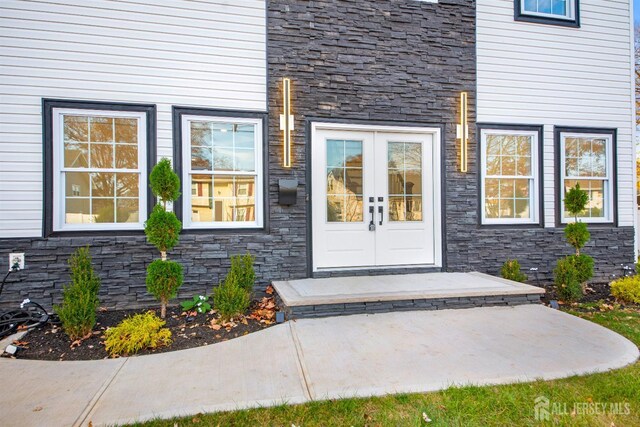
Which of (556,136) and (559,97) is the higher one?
(559,97)

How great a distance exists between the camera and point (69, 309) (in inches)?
134

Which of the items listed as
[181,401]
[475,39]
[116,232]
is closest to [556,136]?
[475,39]

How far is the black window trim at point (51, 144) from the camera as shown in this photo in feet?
14.1

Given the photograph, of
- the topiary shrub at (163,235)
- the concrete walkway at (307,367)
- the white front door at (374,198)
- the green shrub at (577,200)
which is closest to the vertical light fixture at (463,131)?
the white front door at (374,198)

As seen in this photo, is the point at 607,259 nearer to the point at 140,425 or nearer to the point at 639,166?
the point at 140,425

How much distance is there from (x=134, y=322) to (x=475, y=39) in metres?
6.29

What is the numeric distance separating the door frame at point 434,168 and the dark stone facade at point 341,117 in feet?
0.21

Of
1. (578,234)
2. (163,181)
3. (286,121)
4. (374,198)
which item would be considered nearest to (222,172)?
(163,181)

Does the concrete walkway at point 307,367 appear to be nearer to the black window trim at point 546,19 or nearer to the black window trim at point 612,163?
the black window trim at point 612,163

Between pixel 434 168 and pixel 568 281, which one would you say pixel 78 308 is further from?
pixel 568 281

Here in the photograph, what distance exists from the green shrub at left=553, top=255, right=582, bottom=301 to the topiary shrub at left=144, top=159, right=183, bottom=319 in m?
5.24

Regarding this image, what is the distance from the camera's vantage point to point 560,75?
5902 millimetres

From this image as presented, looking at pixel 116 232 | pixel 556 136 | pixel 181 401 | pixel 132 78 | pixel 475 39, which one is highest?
pixel 475 39

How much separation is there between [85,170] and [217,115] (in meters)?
1.85
